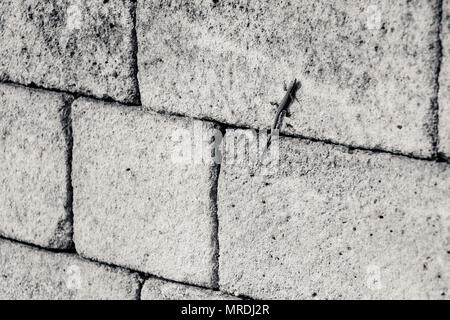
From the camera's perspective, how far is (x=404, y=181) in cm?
278

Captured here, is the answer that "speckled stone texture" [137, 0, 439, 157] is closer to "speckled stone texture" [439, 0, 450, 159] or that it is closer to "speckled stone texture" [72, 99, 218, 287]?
"speckled stone texture" [439, 0, 450, 159]

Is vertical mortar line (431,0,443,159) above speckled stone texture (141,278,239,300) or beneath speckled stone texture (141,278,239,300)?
above

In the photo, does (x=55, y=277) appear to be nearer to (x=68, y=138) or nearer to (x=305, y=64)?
(x=68, y=138)

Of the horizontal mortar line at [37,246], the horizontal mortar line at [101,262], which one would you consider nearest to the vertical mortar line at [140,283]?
the horizontal mortar line at [101,262]

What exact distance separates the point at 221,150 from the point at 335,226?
574mm

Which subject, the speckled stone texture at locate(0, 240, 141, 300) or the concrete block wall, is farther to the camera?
the speckled stone texture at locate(0, 240, 141, 300)

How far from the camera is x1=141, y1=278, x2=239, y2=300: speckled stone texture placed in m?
3.37

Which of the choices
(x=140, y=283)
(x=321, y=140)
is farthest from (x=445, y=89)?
(x=140, y=283)

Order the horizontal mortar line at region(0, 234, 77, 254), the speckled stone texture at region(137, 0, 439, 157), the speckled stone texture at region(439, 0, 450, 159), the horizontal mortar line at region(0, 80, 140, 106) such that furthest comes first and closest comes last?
the horizontal mortar line at region(0, 234, 77, 254)
the horizontal mortar line at region(0, 80, 140, 106)
the speckled stone texture at region(137, 0, 439, 157)
the speckled stone texture at region(439, 0, 450, 159)

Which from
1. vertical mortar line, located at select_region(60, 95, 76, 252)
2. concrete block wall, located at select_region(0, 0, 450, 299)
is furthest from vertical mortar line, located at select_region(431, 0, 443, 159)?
vertical mortar line, located at select_region(60, 95, 76, 252)

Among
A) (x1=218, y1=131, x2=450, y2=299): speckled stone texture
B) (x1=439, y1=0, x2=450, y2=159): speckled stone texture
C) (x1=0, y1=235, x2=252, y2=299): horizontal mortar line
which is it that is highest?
(x1=439, y1=0, x2=450, y2=159): speckled stone texture

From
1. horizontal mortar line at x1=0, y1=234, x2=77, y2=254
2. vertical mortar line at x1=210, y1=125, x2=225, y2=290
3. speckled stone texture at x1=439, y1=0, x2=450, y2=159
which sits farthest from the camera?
horizontal mortar line at x1=0, y1=234, x2=77, y2=254

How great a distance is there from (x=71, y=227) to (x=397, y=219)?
1601 mm

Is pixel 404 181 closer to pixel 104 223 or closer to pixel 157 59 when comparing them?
pixel 157 59
